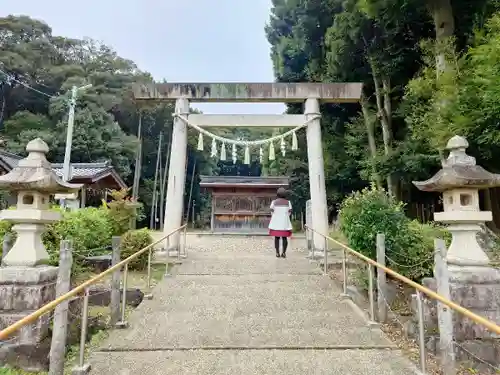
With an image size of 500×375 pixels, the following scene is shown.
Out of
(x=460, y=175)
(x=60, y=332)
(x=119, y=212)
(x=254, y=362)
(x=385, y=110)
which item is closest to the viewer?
(x=60, y=332)

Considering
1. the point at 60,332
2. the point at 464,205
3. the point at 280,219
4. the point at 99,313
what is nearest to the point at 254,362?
the point at 60,332

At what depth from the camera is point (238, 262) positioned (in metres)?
8.67

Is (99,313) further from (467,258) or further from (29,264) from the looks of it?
(467,258)

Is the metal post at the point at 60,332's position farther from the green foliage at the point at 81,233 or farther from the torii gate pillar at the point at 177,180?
the torii gate pillar at the point at 177,180

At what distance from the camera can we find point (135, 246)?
8156 millimetres

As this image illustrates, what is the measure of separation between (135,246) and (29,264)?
3328 mm

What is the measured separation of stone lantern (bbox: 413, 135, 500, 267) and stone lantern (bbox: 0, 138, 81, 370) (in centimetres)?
550

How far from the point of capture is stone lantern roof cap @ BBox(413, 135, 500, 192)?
5027 millimetres

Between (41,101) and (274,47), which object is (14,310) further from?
(41,101)

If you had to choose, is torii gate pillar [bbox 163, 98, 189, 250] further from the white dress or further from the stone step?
the stone step

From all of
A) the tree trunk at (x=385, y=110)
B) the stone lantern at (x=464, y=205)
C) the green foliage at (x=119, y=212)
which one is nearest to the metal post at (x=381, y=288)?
the stone lantern at (x=464, y=205)

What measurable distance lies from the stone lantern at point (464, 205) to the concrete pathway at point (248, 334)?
1.71 metres

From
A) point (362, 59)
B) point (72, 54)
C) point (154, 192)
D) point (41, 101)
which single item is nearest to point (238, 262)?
point (362, 59)

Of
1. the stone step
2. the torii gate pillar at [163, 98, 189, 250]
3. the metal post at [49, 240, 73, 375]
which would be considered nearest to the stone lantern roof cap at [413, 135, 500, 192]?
the stone step
